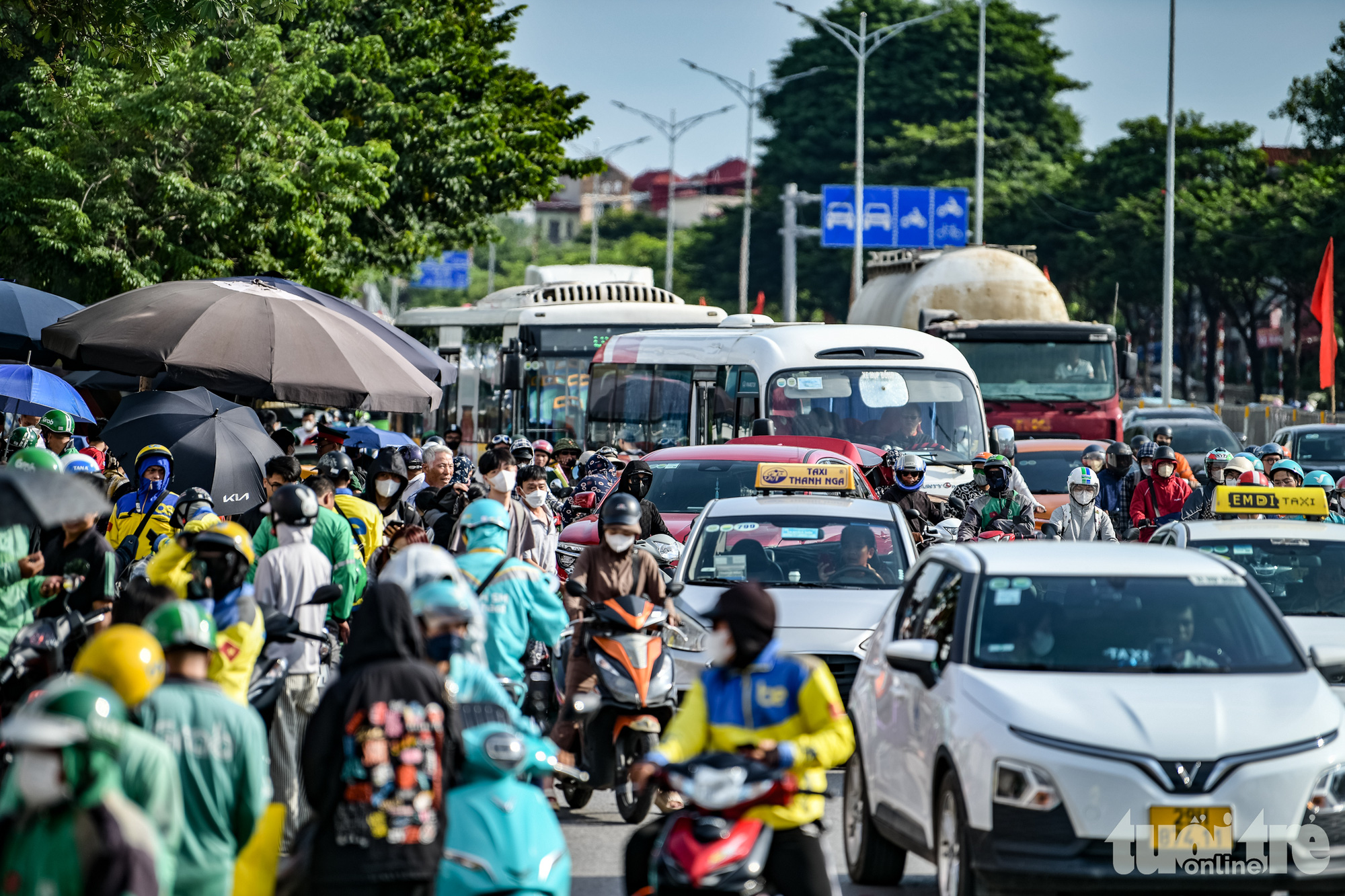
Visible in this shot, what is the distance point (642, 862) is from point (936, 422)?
560 inches

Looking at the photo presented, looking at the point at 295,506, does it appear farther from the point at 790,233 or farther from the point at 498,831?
the point at 790,233

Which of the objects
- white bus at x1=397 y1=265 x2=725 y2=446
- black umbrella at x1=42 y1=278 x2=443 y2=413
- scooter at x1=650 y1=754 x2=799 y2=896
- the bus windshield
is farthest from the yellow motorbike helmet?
the bus windshield

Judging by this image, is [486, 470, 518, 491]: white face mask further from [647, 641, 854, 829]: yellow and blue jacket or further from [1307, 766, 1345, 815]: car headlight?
[1307, 766, 1345, 815]: car headlight

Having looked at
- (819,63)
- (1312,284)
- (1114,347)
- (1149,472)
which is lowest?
(1149,472)

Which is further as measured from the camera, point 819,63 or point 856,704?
point 819,63

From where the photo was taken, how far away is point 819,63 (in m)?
71.7

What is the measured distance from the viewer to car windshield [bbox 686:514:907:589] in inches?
417

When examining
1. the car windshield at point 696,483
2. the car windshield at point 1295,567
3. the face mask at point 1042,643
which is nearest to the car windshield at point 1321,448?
the car windshield at point 696,483

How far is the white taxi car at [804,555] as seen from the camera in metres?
10.2

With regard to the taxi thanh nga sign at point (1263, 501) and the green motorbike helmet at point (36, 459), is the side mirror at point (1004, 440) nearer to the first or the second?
the taxi thanh nga sign at point (1263, 501)

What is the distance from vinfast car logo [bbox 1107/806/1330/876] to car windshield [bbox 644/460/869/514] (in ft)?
25.6

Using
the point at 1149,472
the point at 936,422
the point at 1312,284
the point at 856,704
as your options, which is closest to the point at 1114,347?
the point at 936,422

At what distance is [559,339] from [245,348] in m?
13.2

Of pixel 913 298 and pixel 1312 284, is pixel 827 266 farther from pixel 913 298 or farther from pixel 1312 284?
pixel 913 298
